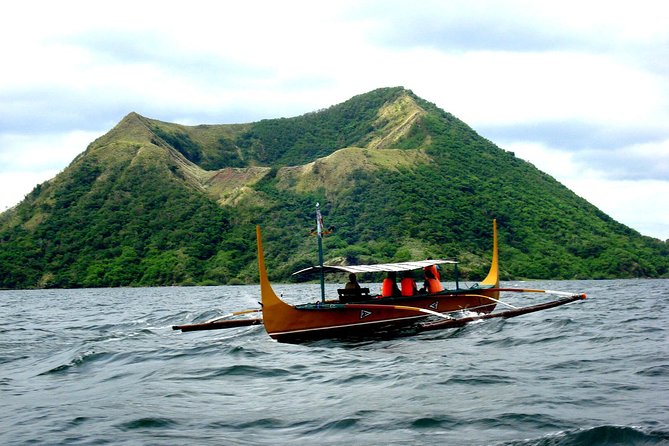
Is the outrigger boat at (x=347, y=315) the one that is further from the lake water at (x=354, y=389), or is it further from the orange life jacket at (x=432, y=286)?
the lake water at (x=354, y=389)

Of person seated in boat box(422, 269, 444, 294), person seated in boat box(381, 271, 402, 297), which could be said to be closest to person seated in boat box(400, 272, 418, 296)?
person seated in boat box(381, 271, 402, 297)

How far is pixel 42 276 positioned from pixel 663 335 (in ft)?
Answer: 354

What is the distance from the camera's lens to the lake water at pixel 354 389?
33.5 feet

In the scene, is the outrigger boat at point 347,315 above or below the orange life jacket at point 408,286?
below

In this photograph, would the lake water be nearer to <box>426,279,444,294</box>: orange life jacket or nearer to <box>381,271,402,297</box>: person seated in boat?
<box>381,271,402,297</box>: person seated in boat

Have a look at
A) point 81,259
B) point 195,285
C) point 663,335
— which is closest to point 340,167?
point 195,285

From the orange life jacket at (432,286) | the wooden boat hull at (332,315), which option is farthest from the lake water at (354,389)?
the orange life jacket at (432,286)

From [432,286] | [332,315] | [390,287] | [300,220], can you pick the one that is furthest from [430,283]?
[300,220]

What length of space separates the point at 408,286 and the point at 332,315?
4.02 metres

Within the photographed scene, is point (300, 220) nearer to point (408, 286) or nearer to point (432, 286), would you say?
point (432, 286)

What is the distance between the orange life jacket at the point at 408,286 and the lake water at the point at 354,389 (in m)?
2.28

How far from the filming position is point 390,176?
440ft

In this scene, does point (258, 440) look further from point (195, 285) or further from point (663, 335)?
point (195, 285)

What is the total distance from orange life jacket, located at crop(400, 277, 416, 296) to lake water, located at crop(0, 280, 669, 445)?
2.28 meters
